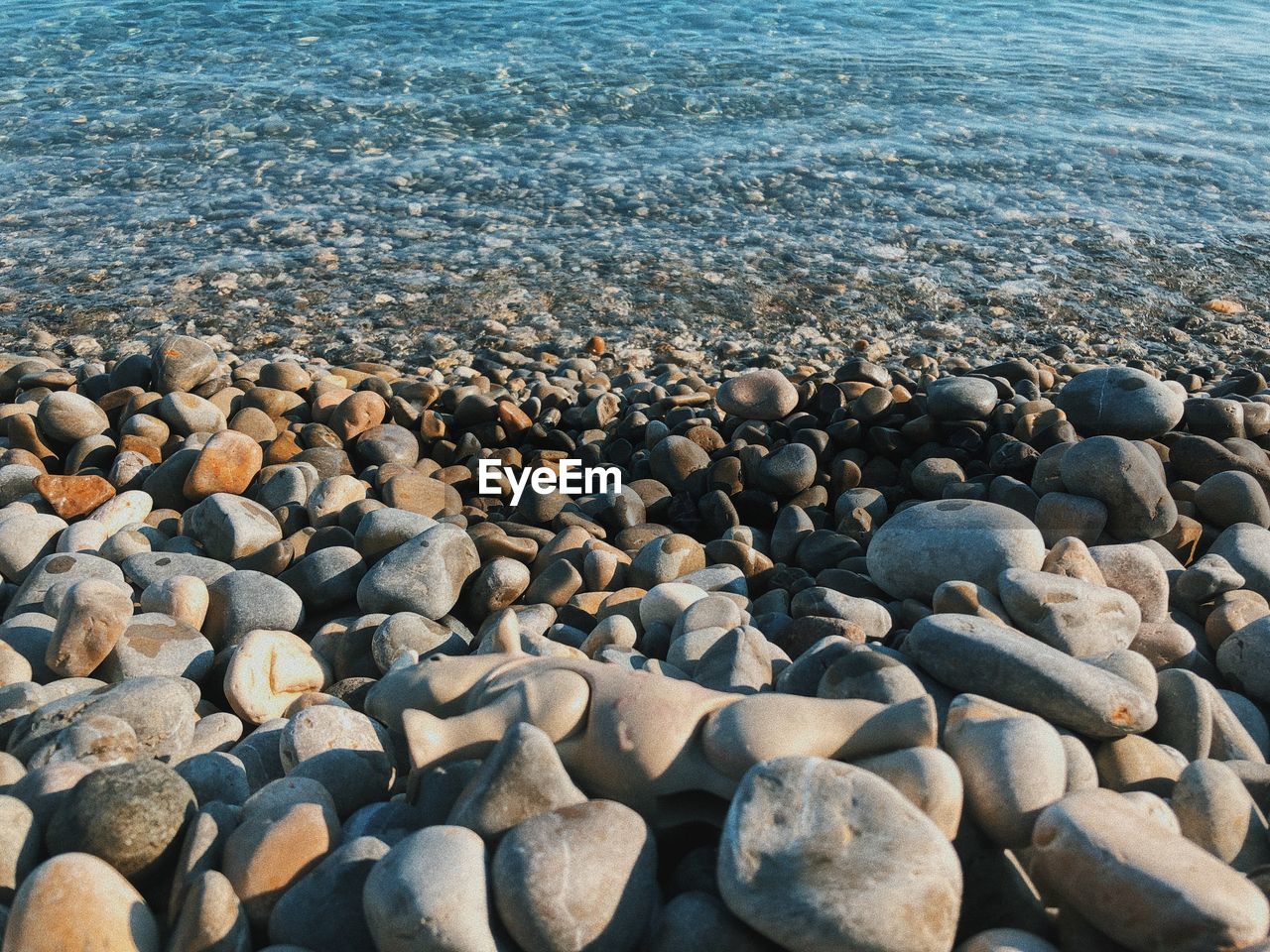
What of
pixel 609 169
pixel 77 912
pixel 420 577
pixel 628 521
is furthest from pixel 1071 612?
pixel 609 169

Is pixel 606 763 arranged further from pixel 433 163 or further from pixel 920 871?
pixel 433 163

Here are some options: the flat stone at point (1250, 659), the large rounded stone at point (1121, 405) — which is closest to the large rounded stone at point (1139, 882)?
the flat stone at point (1250, 659)

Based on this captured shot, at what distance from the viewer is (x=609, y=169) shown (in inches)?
286

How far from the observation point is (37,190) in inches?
270

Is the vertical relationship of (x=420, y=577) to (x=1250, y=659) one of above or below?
below

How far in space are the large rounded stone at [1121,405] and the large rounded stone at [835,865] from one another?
94.7 inches

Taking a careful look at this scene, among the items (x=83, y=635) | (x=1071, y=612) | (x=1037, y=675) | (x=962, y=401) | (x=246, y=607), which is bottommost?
(x=246, y=607)

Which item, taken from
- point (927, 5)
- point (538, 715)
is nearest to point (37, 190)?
point (538, 715)

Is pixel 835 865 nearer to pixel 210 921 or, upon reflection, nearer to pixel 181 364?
pixel 210 921

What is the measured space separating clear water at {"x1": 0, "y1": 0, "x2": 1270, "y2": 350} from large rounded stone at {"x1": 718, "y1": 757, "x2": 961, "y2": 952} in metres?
4.02

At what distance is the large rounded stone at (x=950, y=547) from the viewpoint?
2650mm

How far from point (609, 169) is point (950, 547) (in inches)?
203

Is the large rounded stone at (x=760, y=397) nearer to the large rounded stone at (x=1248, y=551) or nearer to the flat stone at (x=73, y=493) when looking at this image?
the large rounded stone at (x=1248, y=551)

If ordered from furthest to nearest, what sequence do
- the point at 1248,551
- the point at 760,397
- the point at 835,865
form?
1. the point at 760,397
2. the point at 1248,551
3. the point at 835,865
